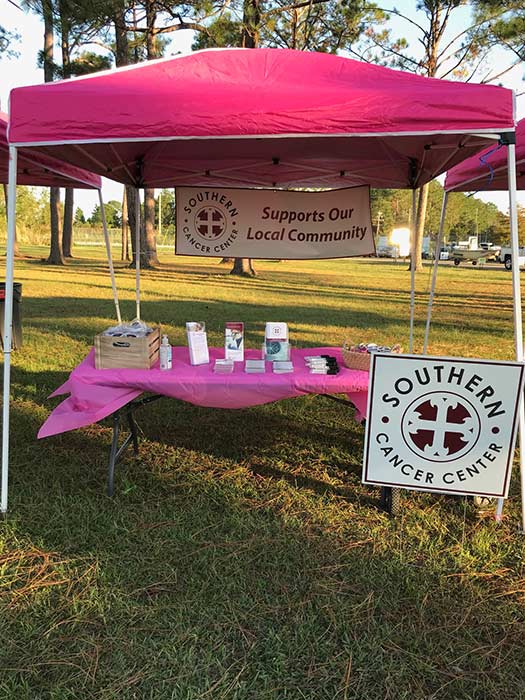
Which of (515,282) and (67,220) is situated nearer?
(515,282)

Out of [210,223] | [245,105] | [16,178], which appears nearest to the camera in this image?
[245,105]

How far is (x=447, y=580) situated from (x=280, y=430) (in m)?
1.95

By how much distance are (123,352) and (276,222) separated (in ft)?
6.47

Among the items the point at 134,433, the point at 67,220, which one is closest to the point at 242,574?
the point at 134,433

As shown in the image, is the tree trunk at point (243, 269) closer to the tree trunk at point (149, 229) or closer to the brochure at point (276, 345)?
the tree trunk at point (149, 229)

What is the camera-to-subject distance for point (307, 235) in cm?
444

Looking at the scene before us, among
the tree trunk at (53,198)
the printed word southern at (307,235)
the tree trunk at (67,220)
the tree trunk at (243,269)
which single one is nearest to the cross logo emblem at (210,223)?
the printed word southern at (307,235)

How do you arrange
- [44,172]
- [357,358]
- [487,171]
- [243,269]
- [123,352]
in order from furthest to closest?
[243,269]
[44,172]
[487,171]
[357,358]
[123,352]

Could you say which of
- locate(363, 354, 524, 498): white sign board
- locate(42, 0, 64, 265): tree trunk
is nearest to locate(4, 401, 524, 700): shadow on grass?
locate(363, 354, 524, 498): white sign board

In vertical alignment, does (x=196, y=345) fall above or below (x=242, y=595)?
above

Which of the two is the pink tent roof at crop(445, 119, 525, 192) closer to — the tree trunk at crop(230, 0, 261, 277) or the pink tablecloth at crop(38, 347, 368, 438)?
the pink tablecloth at crop(38, 347, 368, 438)

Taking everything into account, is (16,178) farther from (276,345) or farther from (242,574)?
(242,574)

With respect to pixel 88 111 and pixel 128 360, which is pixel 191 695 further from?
pixel 88 111

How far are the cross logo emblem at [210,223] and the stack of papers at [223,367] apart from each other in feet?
5.42
